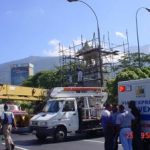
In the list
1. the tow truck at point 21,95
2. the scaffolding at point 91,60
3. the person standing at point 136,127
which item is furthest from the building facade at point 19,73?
the person standing at point 136,127

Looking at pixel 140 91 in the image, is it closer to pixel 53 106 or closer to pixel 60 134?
pixel 60 134

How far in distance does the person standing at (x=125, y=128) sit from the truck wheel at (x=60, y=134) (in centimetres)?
891

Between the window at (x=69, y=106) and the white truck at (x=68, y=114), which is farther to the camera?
the window at (x=69, y=106)

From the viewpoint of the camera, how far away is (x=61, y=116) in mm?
21719

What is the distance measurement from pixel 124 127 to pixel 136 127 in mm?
679

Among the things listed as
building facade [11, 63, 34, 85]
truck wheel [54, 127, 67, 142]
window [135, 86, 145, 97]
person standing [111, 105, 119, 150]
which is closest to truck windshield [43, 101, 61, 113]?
truck wheel [54, 127, 67, 142]

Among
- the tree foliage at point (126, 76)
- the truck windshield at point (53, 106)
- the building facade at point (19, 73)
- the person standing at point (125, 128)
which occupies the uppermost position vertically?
the building facade at point (19, 73)

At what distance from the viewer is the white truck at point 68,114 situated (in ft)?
70.3

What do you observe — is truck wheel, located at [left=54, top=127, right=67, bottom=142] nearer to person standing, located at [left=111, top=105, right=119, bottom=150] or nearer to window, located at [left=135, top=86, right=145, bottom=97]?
person standing, located at [left=111, top=105, right=119, bottom=150]

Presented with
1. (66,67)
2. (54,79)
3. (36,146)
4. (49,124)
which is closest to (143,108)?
(36,146)

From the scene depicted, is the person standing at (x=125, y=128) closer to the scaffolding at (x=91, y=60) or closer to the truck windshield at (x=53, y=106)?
the truck windshield at (x=53, y=106)

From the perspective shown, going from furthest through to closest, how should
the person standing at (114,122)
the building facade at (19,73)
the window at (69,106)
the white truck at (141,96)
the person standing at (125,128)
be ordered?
1. the building facade at (19,73)
2. the window at (69,106)
3. the person standing at (114,122)
4. the person standing at (125,128)
5. the white truck at (141,96)

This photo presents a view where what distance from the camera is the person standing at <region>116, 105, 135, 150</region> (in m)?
12.7

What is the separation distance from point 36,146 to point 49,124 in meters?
1.98
